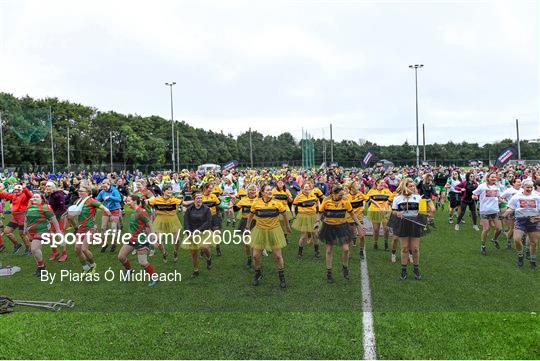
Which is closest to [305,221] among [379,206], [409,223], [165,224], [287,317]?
[379,206]

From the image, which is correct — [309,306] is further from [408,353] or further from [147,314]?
[147,314]

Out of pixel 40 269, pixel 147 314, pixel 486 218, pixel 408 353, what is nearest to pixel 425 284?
pixel 408 353

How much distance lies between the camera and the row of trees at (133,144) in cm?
4838

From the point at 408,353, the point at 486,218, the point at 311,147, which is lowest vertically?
the point at 408,353

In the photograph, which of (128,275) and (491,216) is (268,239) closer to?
(128,275)

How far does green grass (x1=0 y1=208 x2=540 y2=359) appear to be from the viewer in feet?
17.3

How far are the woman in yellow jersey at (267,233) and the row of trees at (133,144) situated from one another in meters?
44.4

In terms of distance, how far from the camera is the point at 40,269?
29.6 feet

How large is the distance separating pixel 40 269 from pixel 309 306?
20.0 feet

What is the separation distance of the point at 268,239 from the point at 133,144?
60605 millimetres

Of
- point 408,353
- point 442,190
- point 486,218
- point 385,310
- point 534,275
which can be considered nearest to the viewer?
point 408,353

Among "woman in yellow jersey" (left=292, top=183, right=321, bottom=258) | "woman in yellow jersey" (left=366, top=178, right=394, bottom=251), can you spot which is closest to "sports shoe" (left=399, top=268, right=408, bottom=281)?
"woman in yellow jersey" (left=366, top=178, right=394, bottom=251)

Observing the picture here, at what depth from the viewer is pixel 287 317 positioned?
6.30m

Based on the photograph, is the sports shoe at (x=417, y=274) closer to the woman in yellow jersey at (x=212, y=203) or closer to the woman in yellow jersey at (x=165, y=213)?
the woman in yellow jersey at (x=212, y=203)
